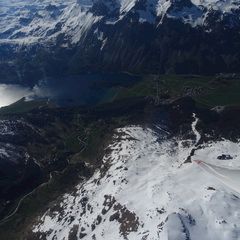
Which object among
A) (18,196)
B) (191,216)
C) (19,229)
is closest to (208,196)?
(191,216)

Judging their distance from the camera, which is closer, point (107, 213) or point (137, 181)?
point (107, 213)

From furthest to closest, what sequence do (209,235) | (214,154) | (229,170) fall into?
(214,154) < (229,170) < (209,235)

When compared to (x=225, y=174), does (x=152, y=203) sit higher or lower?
higher

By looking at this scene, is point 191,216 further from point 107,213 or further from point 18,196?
point 18,196

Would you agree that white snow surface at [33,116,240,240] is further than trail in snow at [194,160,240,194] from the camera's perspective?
No

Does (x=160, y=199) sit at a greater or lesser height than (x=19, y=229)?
greater

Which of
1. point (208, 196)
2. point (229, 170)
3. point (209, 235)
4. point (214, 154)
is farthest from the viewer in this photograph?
point (214, 154)
